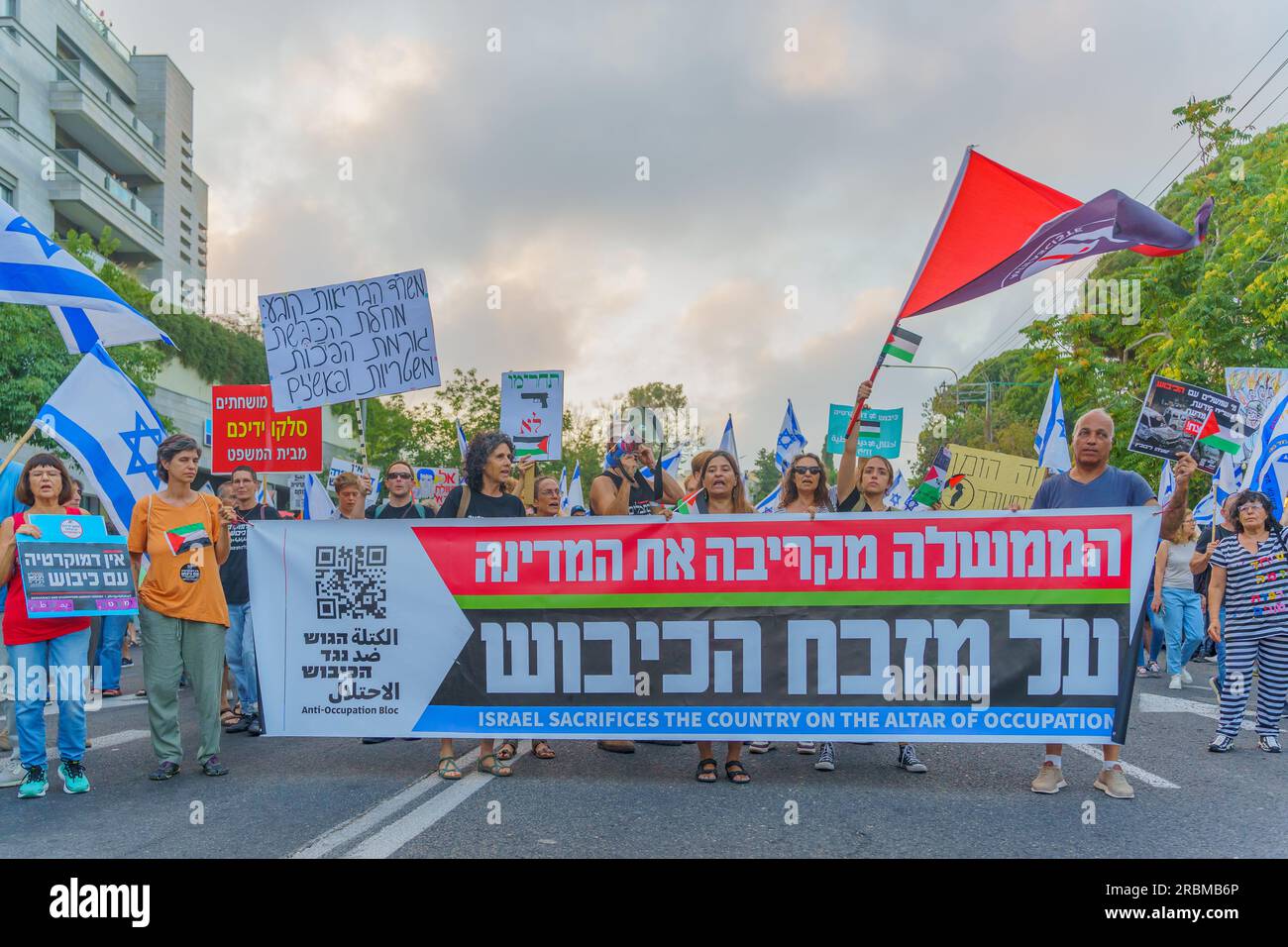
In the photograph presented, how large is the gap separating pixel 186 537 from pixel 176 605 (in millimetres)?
405

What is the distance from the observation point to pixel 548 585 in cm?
589

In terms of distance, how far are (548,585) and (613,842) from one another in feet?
5.71

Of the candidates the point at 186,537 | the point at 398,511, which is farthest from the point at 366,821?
the point at 398,511

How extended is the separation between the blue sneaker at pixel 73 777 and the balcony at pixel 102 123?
35414 millimetres

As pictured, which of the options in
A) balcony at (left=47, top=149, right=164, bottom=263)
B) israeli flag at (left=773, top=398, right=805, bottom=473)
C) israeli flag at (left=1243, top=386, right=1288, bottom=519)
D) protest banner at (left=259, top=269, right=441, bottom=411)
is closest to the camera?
israeli flag at (left=1243, top=386, right=1288, bottom=519)

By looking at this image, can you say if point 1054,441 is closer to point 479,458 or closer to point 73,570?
point 479,458

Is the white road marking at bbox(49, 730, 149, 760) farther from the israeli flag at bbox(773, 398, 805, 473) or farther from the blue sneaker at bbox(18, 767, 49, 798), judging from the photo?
the israeli flag at bbox(773, 398, 805, 473)

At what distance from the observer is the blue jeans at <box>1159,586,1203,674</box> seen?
1073 centimetres

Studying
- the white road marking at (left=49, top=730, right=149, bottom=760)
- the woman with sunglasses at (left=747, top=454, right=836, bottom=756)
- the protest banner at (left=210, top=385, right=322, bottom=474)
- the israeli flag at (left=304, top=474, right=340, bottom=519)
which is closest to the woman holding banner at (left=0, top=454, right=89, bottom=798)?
the white road marking at (left=49, top=730, right=149, bottom=760)

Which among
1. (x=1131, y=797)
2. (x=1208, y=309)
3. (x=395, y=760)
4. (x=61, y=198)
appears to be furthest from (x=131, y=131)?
(x=1131, y=797)

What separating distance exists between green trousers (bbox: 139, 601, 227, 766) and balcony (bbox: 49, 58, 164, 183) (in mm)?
35050

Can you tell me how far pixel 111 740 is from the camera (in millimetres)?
7285
